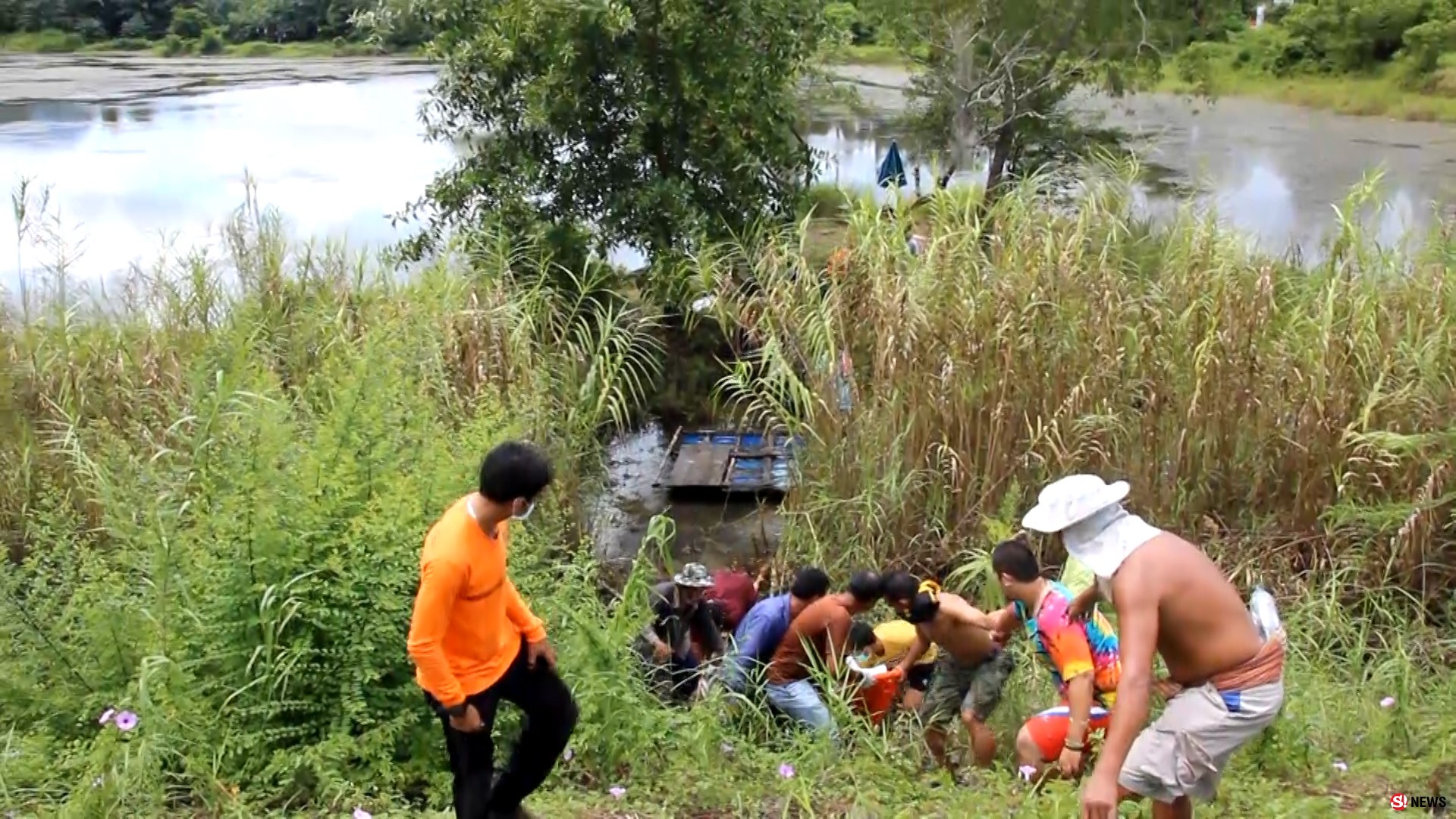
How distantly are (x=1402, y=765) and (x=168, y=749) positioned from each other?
3673 millimetres

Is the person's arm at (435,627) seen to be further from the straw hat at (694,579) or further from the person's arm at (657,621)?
the straw hat at (694,579)

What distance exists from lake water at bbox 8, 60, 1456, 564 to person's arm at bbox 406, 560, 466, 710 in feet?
15.1

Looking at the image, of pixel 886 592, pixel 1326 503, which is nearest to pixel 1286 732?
pixel 886 592

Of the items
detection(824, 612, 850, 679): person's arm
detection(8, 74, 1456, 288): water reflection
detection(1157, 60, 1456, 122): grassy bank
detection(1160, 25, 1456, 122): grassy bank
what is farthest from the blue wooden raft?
detection(1157, 60, 1456, 122): grassy bank

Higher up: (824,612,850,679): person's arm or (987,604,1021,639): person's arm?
(987,604,1021,639): person's arm

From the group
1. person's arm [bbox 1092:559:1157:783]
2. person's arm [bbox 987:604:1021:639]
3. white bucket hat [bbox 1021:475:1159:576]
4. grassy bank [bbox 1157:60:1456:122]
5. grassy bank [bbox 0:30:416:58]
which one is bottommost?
grassy bank [bbox 1157:60:1456:122]

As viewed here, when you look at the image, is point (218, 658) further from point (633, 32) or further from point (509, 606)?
point (633, 32)

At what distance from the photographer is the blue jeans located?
458 cm

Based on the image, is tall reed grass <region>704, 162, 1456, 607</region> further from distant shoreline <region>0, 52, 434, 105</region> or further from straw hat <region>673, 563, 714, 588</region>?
distant shoreline <region>0, 52, 434, 105</region>

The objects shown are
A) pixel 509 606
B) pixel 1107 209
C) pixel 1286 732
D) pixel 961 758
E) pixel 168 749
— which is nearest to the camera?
pixel 509 606

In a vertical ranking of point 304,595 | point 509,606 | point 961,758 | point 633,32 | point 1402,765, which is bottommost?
point 961,758

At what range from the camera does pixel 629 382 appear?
800cm

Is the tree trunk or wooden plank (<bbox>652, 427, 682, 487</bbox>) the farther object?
the tree trunk

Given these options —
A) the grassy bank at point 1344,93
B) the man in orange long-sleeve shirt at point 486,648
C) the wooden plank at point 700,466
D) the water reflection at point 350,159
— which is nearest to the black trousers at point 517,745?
the man in orange long-sleeve shirt at point 486,648
